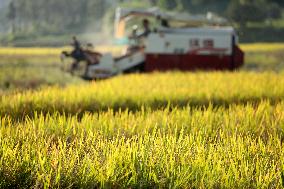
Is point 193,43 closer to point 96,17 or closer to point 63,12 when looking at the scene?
point 96,17

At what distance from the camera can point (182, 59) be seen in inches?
690

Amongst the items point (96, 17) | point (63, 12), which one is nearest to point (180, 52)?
Result: point (96, 17)

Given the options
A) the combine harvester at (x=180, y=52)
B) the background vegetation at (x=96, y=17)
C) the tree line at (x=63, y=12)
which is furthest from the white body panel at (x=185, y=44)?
the tree line at (x=63, y=12)

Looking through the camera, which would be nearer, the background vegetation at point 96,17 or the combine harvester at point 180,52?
the combine harvester at point 180,52

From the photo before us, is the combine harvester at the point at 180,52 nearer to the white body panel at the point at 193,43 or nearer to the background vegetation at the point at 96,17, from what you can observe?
the white body panel at the point at 193,43

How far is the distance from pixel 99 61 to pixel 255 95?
897cm

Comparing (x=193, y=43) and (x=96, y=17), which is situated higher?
(x=96, y=17)

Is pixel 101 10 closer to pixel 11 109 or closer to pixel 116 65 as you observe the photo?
pixel 116 65

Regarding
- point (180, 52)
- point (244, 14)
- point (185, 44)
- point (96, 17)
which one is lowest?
point (180, 52)

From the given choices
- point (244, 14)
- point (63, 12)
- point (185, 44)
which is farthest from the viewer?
point (63, 12)

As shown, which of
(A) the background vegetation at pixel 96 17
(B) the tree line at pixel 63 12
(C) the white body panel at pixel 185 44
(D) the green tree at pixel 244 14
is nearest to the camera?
(C) the white body panel at pixel 185 44

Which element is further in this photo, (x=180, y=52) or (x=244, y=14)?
(x=244, y=14)

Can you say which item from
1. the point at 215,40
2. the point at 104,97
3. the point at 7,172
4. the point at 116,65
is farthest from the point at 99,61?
the point at 7,172

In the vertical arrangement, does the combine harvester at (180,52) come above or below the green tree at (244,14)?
below
